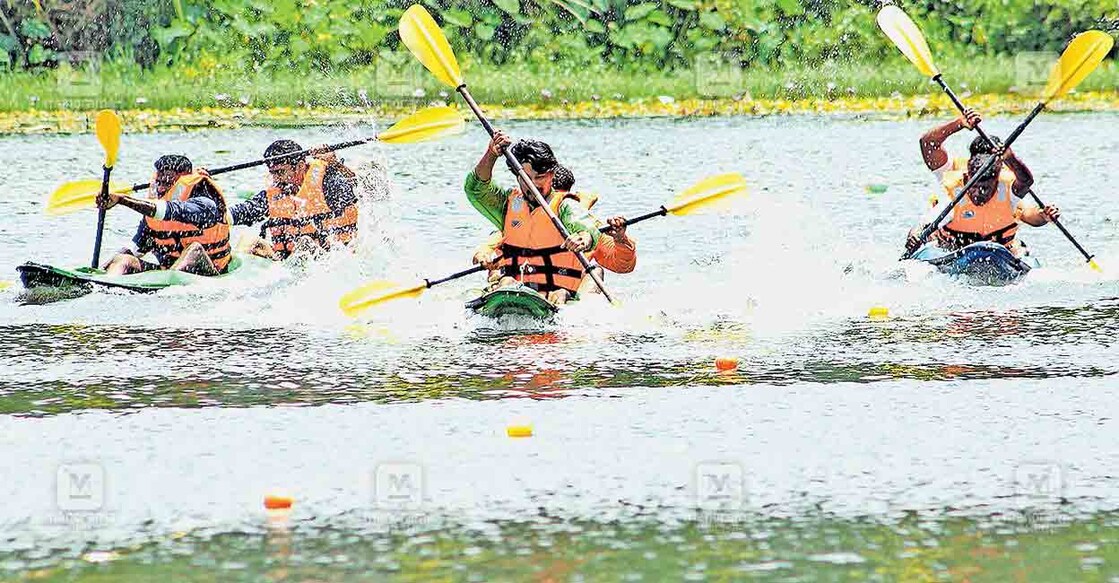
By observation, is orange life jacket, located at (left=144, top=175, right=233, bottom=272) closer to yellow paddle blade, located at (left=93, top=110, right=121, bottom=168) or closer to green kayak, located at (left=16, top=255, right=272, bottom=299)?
green kayak, located at (left=16, top=255, right=272, bottom=299)

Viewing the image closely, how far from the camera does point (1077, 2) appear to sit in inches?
1101

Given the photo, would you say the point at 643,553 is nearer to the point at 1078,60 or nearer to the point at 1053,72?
the point at 1078,60

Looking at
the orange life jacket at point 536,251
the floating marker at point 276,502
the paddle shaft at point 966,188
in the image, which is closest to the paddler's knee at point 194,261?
the orange life jacket at point 536,251

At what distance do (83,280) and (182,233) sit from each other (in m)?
0.74

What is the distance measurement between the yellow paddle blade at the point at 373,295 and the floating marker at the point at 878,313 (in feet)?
7.49

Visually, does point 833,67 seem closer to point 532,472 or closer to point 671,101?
point 671,101

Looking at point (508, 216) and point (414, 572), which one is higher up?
point (508, 216)

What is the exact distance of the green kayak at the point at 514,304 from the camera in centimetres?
1047

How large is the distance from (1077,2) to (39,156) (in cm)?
1349

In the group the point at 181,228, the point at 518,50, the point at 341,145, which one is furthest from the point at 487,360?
the point at 518,50

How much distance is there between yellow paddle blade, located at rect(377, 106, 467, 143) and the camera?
12.0 meters

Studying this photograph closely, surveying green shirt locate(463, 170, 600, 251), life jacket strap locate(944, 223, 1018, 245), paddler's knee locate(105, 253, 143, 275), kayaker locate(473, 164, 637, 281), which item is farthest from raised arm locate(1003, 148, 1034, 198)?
paddler's knee locate(105, 253, 143, 275)

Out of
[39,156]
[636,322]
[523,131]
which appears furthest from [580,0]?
[636,322]

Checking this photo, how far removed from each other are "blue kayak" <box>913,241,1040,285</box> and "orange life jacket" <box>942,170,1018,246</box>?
16.7 inches
